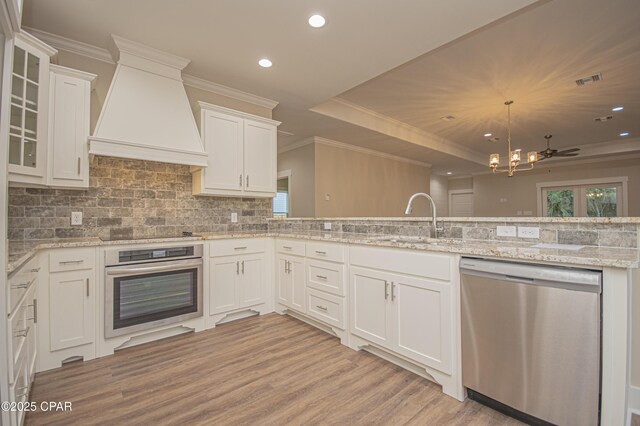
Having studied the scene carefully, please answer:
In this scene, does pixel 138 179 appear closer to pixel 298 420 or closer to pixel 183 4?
pixel 183 4

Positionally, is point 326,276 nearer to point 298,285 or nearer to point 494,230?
point 298,285

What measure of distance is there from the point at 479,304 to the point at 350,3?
223 centimetres

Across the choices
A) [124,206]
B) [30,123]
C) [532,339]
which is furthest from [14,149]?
[532,339]

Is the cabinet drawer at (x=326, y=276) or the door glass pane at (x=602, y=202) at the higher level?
the door glass pane at (x=602, y=202)

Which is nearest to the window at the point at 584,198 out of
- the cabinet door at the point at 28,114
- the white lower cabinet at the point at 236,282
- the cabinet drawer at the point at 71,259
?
the white lower cabinet at the point at 236,282

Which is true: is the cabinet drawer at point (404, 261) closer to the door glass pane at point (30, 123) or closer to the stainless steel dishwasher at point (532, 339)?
the stainless steel dishwasher at point (532, 339)

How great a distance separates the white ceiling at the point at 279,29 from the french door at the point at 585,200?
786cm

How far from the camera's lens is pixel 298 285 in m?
3.05

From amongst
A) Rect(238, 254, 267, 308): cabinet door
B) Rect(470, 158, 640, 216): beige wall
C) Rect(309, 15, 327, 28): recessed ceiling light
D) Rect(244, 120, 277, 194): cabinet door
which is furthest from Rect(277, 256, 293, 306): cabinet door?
Rect(470, 158, 640, 216): beige wall

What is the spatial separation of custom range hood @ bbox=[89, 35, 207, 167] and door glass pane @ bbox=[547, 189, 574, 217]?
9373 mm

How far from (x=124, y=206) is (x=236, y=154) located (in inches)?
49.5

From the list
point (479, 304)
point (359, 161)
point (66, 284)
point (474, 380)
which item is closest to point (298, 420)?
point (474, 380)

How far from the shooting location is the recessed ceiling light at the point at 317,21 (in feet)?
7.54

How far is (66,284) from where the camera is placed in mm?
2197
